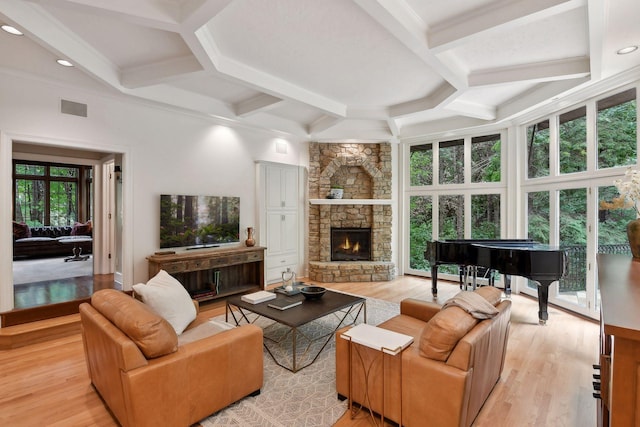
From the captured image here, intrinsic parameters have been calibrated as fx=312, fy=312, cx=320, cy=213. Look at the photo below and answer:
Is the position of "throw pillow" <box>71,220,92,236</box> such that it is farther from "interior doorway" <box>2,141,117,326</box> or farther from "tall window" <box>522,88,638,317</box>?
"tall window" <box>522,88,638,317</box>

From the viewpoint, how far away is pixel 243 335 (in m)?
2.37

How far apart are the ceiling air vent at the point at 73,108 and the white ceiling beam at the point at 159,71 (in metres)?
0.60

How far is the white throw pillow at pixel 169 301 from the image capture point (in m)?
2.61

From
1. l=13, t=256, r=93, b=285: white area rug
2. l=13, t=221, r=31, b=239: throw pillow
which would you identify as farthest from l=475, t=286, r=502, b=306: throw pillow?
l=13, t=221, r=31, b=239: throw pillow

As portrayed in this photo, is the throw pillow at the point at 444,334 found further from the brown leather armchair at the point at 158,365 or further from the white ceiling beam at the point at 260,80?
the white ceiling beam at the point at 260,80

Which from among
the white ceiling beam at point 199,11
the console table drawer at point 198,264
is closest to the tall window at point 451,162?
the console table drawer at point 198,264

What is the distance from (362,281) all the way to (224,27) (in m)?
5.03

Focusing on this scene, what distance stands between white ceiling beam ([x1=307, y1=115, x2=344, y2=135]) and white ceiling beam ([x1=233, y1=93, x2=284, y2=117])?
127 cm

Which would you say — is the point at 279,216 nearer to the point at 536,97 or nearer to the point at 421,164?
the point at 421,164

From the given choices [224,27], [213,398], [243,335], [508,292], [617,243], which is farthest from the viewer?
[508,292]

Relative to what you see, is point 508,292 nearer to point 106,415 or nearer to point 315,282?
point 315,282

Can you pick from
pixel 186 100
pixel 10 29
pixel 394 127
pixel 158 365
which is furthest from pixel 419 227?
pixel 10 29

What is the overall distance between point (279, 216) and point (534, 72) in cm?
456

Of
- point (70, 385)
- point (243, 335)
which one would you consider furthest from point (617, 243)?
point (70, 385)
